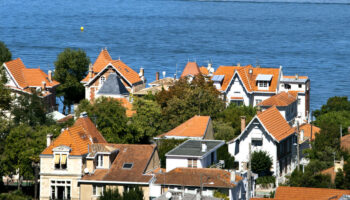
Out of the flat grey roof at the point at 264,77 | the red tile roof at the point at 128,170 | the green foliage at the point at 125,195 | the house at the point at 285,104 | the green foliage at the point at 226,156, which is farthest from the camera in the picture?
the flat grey roof at the point at 264,77

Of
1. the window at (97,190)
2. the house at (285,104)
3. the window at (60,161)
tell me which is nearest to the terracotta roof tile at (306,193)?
the window at (97,190)

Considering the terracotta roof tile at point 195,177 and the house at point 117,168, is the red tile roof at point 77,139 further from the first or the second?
the terracotta roof tile at point 195,177

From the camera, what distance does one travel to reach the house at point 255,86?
87438 millimetres

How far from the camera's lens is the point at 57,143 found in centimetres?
5244

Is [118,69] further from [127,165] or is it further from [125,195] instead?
[125,195]

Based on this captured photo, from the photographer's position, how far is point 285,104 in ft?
259

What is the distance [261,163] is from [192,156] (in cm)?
988

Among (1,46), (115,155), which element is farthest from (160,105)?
(1,46)

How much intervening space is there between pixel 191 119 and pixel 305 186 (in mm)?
16923

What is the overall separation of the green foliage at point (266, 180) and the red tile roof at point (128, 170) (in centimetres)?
957

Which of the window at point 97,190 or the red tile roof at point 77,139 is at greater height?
the red tile roof at point 77,139

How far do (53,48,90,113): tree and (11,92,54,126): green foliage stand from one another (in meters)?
25.4

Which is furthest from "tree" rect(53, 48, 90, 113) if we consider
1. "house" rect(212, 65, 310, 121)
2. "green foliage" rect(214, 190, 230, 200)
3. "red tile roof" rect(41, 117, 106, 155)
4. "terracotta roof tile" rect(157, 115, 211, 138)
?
"green foliage" rect(214, 190, 230, 200)

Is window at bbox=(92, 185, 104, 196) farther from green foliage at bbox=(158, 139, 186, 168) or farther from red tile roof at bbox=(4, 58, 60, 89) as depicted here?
red tile roof at bbox=(4, 58, 60, 89)
